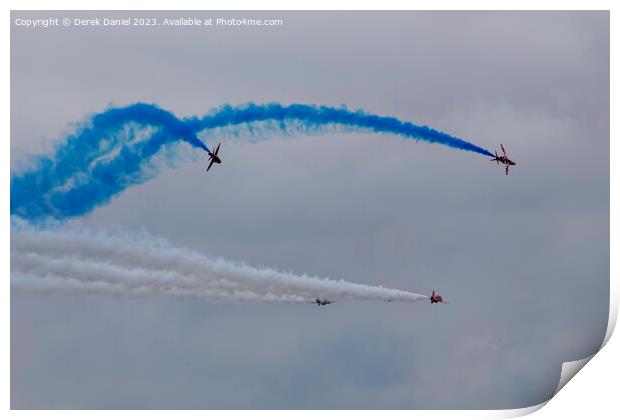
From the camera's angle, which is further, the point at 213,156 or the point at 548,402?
the point at 213,156

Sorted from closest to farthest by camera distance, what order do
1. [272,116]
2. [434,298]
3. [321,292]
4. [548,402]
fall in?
1. [548,402]
2. [272,116]
3. [321,292]
4. [434,298]

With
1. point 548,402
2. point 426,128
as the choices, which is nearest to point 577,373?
point 548,402

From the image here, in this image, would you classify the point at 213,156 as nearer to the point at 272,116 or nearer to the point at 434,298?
the point at 272,116

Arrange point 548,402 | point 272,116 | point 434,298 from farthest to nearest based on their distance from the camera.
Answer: point 434,298 → point 272,116 → point 548,402

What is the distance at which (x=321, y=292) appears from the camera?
77438mm

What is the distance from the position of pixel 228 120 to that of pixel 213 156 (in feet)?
8.93

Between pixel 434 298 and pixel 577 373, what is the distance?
15.1 metres

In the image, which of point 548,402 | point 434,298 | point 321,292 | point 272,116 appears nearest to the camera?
point 548,402

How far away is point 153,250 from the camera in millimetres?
72062

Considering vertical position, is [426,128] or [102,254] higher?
[426,128]

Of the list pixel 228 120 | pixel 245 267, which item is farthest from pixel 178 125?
pixel 245 267
